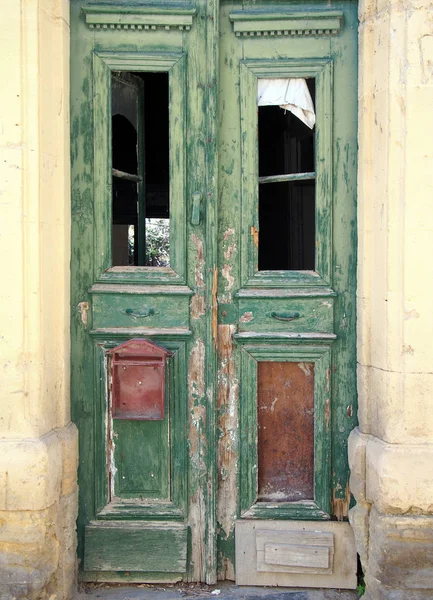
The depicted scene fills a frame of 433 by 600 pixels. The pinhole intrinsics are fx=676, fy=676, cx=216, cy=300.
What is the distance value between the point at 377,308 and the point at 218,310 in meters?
0.84

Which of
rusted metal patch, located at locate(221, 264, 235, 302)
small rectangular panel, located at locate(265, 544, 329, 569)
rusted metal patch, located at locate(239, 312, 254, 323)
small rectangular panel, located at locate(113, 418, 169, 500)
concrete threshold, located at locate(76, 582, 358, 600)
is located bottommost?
concrete threshold, located at locate(76, 582, 358, 600)

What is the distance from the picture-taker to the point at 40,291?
3.29 m

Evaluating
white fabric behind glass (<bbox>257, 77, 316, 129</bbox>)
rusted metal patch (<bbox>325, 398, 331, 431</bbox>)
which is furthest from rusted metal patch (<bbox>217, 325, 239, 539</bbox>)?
white fabric behind glass (<bbox>257, 77, 316, 129</bbox>)

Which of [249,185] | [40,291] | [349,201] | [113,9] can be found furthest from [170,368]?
[113,9]

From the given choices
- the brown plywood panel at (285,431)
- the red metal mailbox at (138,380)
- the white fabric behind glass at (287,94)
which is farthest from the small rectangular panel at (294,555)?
the white fabric behind glass at (287,94)

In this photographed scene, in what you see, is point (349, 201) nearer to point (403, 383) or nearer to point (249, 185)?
point (249, 185)

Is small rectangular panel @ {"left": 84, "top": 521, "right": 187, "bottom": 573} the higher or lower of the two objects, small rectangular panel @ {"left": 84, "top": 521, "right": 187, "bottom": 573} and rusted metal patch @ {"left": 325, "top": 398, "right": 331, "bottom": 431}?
the lower

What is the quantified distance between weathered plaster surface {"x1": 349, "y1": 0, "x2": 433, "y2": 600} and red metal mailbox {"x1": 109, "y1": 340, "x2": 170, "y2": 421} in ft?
3.66

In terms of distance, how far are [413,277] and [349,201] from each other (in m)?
0.60

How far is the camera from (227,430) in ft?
12.0

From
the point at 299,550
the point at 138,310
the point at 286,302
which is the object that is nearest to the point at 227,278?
the point at 286,302

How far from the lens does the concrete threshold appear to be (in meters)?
3.54

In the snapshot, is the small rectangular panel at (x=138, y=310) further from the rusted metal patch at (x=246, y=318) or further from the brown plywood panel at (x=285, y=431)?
the brown plywood panel at (x=285, y=431)

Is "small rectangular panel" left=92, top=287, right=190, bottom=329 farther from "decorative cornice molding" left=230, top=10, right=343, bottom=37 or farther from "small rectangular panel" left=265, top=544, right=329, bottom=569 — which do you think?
"decorative cornice molding" left=230, top=10, right=343, bottom=37
